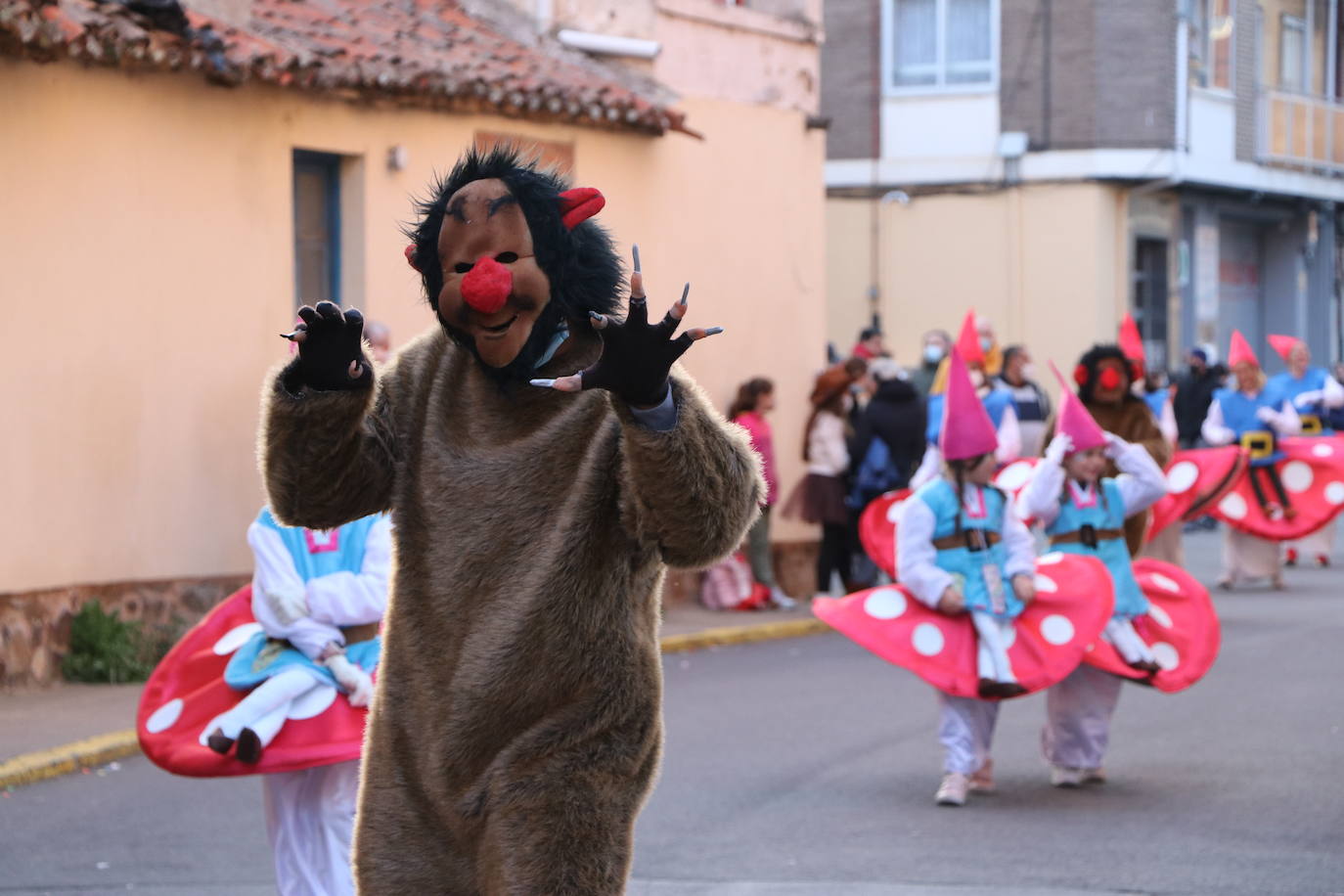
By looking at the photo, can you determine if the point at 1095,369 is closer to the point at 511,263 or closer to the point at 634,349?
the point at 511,263

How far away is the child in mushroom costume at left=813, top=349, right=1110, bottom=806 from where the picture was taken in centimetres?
880

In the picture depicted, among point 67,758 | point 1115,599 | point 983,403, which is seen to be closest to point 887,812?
point 1115,599

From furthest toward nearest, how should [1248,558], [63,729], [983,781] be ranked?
[1248,558], [63,729], [983,781]

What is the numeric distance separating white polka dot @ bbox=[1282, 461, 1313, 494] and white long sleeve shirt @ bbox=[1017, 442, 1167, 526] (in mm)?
7847

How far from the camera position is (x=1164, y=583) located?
984 centimetres

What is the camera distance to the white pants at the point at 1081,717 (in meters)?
9.30

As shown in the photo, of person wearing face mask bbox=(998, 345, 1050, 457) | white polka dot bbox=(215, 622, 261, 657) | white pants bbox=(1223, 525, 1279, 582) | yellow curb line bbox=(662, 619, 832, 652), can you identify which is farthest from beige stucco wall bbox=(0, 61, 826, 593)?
white pants bbox=(1223, 525, 1279, 582)

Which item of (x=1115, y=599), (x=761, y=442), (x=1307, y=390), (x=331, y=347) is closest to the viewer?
(x=331, y=347)

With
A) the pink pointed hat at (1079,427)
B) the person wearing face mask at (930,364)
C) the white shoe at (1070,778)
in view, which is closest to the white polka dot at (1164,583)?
the pink pointed hat at (1079,427)

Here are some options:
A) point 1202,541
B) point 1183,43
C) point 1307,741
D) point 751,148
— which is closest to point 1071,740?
point 1307,741

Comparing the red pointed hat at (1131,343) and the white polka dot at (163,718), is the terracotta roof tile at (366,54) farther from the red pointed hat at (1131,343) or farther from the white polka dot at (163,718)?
the white polka dot at (163,718)

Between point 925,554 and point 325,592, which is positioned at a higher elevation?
point 325,592

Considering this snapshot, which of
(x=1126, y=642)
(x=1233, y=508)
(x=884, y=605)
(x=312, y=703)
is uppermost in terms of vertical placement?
(x=312, y=703)

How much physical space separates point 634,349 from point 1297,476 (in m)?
14.9
